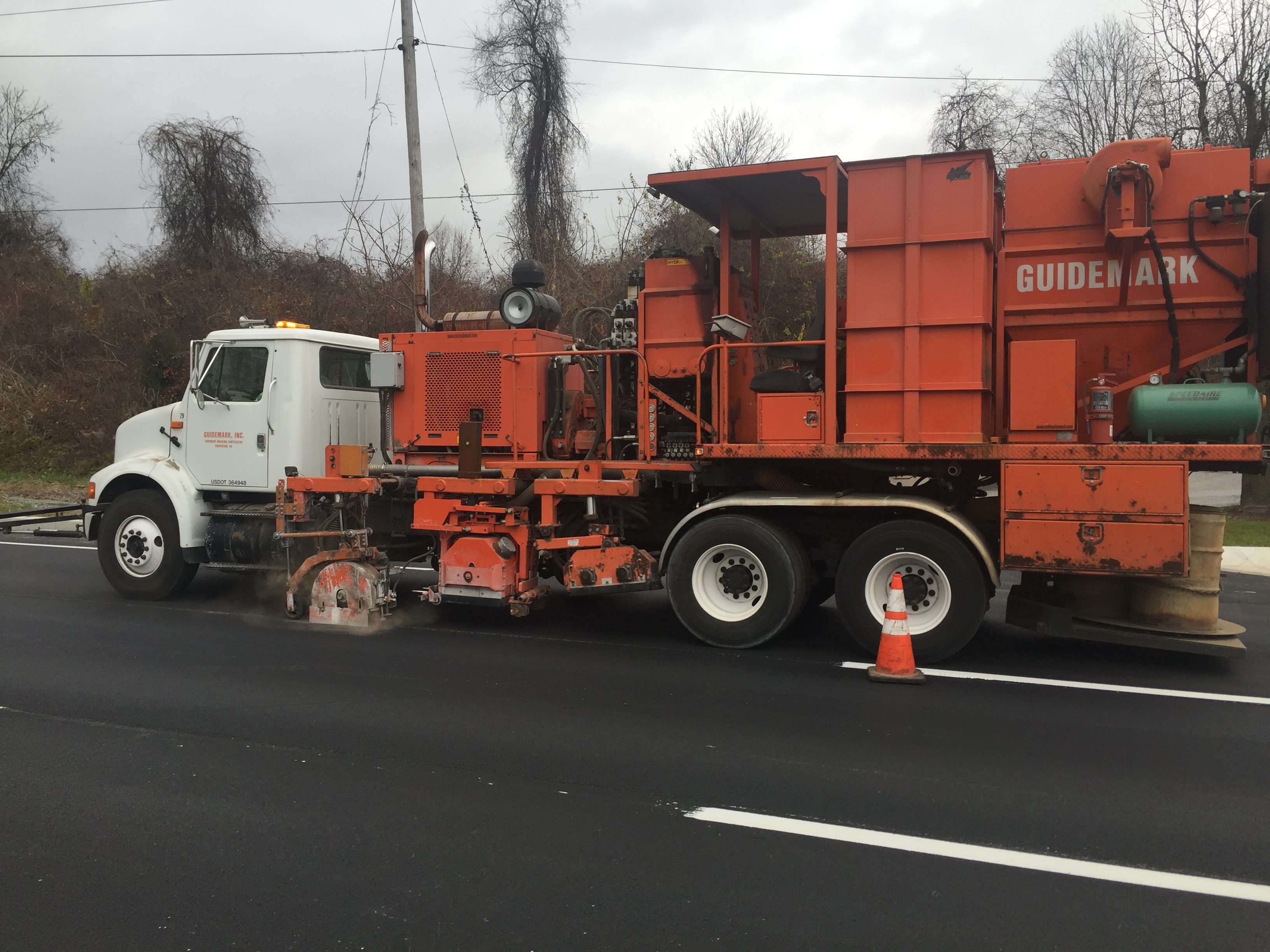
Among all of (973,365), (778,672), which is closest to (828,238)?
(973,365)

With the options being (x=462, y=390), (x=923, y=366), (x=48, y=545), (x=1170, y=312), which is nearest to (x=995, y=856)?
(x=923, y=366)

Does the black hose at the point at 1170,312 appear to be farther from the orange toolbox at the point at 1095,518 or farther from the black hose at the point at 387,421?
the black hose at the point at 387,421

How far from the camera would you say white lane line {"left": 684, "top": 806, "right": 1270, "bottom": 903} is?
3705 millimetres

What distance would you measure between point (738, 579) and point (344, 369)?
4.57 meters

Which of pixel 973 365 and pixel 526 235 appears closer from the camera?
pixel 973 365

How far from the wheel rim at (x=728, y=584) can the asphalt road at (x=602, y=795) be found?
0.32 m

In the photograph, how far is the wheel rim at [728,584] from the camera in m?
7.60

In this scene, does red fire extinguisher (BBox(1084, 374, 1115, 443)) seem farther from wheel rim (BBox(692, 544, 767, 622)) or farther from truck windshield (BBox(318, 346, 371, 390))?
truck windshield (BBox(318, 346, 371, 390))

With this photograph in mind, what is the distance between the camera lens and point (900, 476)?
7918mm

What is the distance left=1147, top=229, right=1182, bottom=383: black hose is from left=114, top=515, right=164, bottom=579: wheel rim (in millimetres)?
8749

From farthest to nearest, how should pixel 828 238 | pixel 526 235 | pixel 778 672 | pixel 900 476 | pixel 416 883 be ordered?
pixel 526 235, pixel 900 476, pixel 828 238, pixel 778 672, pixel 416 883

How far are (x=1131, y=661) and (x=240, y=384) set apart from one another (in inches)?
312

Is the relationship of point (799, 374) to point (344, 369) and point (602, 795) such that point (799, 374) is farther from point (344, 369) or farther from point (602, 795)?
point (344, 369)

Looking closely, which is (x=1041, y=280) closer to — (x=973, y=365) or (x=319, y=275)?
(x=973, y=365)
